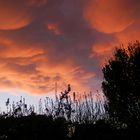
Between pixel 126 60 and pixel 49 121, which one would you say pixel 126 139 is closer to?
pixel 49 121

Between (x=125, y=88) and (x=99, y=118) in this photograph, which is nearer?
(x=99, y=118)

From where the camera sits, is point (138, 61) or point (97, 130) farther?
point (138, 61)

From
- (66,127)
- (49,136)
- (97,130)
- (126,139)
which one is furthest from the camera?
(126,139)

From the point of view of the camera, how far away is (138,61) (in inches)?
1563

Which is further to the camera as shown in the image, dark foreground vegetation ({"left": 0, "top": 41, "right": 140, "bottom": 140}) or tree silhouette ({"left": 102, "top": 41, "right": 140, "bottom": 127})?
tree silhouette ({"left": 102, "top": 41, "right": 140, "bottom": 127})

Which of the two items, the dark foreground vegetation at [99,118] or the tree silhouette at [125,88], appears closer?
the dark foreground vegetation at [99,118]

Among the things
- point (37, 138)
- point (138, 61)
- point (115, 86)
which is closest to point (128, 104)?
point (115, 86)

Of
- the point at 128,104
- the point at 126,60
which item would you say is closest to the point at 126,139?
the point at 128,104

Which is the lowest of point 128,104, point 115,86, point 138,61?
point 128,104

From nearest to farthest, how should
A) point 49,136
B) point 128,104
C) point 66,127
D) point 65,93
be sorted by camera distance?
1. point 65,93
2. point 49,136
3. point 66,127
4. point 128,104

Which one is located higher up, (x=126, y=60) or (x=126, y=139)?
Answer: (x=126, y=60)

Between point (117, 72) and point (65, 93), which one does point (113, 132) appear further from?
point (117, 72)

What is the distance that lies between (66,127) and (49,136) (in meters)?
1.64

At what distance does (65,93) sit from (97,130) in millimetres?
8040
